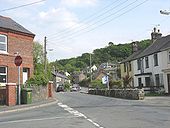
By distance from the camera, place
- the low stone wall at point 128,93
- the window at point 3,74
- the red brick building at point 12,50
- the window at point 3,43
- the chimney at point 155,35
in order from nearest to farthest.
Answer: the low stone wall at point 128,93 < the window at point 3,74 < the red brick building at point 12,50 < the window at point 3,43 < the chimney at point 155,35

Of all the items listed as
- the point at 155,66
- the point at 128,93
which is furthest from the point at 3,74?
the point at 155,66

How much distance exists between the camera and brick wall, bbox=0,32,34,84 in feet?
113

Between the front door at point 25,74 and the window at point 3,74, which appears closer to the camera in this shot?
the window at point 3,74

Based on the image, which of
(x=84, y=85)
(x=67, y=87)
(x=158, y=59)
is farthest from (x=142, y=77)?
(x=84, y=85)

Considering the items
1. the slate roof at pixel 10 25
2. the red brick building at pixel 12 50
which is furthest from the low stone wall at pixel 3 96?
the slate roof at pixel 10 25

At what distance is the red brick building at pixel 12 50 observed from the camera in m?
34.3

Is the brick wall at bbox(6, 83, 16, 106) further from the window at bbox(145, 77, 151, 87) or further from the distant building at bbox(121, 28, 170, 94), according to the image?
the window at bbox(145, 77, 151, 87)

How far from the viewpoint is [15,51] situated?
3581 cm

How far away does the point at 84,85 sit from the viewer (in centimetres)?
12725

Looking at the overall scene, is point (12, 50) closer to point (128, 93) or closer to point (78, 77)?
point (128, 93)

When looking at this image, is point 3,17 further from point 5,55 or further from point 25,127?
point 25,127

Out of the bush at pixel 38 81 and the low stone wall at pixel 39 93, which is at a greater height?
the bush at pixel 38 81

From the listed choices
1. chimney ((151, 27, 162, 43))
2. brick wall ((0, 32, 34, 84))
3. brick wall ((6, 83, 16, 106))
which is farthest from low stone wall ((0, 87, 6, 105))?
chimney ((151, 27, 162, 43))

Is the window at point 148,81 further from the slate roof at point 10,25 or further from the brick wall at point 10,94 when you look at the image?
the brick wall at point 10,94
